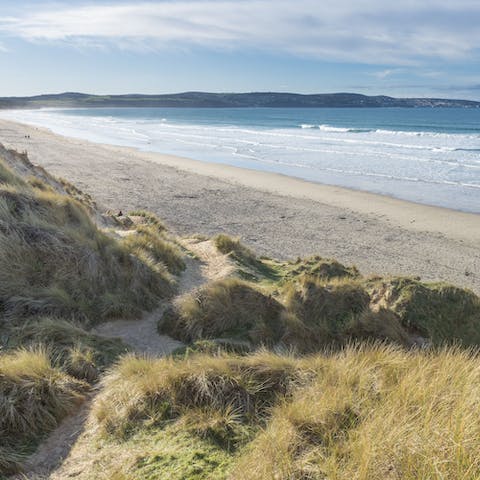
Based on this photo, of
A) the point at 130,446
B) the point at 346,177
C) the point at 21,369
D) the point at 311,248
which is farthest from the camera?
the point at 346,177

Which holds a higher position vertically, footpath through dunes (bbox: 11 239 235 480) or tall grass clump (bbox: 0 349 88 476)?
tall grass clump (bbox: 0 349 88 476)

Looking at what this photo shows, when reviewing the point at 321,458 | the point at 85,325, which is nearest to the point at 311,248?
the point at 85,325

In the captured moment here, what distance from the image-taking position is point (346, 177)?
1192 inches

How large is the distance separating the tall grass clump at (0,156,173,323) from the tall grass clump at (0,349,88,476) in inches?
74.8

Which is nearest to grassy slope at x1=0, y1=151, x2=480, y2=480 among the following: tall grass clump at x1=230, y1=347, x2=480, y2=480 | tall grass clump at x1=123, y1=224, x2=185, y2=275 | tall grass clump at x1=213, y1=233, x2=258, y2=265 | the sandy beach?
tall grass clump at x1=230, y1=347, x2=480, y2=480

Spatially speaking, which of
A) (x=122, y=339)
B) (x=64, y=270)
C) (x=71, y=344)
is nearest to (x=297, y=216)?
(x=64, y=270)

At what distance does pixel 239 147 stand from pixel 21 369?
1824 inches

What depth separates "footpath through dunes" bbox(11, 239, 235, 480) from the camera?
3436mm

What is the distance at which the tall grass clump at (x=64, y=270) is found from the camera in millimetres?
6320

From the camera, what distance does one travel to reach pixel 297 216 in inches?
783

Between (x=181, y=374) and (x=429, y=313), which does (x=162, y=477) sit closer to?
(x=181, y=374)

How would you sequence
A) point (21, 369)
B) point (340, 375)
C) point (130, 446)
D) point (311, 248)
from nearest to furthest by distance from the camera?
1. point (130, 446)
2. point (340, 375)
3. point (21, 369)
4. point (311, 248)

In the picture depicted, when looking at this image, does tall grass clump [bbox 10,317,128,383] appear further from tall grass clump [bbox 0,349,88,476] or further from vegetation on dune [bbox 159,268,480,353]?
vegetation on dune [bbox 159,268,480,353]

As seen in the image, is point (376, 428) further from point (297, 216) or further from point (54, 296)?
point (297, 216)
